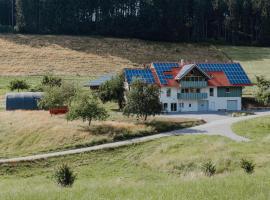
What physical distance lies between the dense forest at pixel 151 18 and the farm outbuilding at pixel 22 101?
62409 mm

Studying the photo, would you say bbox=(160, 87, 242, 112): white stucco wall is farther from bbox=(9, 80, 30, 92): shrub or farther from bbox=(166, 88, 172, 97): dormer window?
bbox=(9, 80, 30, 92): shrub

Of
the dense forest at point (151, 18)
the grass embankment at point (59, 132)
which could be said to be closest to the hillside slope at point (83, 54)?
the dense forest at point (151, 18)

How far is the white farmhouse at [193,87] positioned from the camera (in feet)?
219

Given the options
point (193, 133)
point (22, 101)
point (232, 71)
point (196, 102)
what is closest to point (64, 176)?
point (193, 133)

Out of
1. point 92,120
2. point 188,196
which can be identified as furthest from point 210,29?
point 188,196

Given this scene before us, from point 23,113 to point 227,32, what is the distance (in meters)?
87.7

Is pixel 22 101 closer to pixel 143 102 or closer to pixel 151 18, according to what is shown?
pixel 143 102

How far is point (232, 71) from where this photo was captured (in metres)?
71.6

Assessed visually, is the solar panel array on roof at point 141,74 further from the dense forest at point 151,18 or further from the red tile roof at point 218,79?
the dense forest at point 151,18

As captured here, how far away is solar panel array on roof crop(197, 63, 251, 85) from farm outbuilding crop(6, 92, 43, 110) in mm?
25877

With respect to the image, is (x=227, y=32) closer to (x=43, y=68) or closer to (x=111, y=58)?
(x=111, y=58)

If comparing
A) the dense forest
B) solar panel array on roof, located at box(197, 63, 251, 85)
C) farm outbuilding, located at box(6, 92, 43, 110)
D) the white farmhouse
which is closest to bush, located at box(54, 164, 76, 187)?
farm outbuilding, located at box(6, 92, 43, 110)

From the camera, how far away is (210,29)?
13400cm

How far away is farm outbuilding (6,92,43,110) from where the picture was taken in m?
61.9
